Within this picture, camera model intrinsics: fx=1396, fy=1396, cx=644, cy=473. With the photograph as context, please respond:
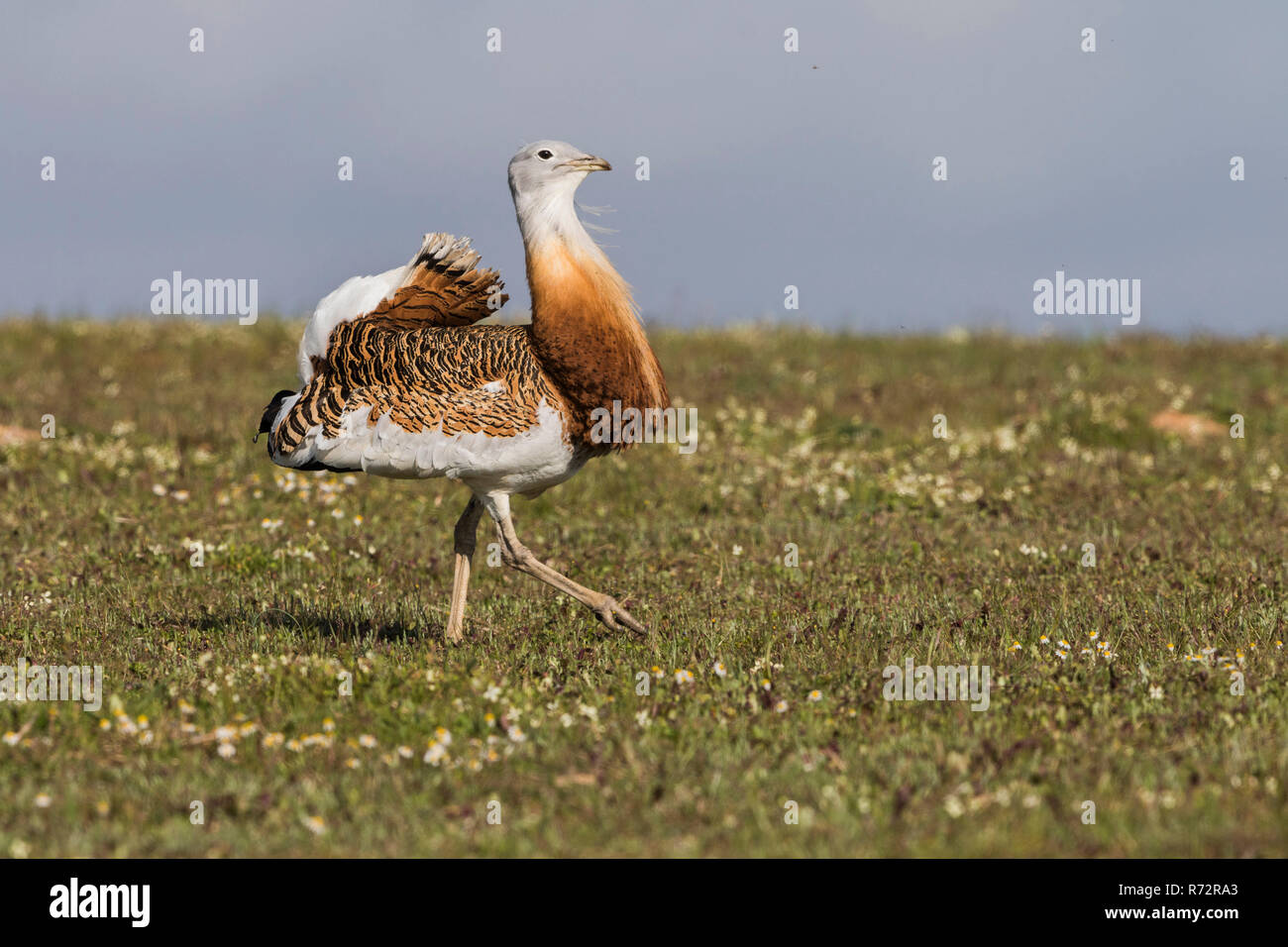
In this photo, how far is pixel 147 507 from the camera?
12.1m

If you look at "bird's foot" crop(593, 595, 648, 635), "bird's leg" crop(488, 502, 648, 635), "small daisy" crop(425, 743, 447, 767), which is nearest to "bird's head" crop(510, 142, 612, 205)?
"bird's leg" crop(488, 502, 648, 635)

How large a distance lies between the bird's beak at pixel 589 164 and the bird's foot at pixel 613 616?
2.43 m

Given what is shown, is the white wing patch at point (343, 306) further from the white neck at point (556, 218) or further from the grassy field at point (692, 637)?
the grassy field at point (692, 637)

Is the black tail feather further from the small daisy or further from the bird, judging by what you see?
the small daisy

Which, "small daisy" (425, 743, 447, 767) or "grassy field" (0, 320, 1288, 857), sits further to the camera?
"small daisy" (425, 743, 447, 767)

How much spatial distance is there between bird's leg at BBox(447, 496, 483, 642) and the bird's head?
1.87m

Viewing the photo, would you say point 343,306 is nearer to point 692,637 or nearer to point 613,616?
point 613,616

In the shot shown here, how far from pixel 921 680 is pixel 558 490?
248 inches

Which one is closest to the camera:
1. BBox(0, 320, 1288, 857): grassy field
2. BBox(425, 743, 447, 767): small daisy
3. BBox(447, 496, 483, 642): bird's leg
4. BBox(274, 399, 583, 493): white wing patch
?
BBox(0, 320, 1288, 857): grassy field

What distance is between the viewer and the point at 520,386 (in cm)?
760

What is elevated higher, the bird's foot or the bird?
the bird

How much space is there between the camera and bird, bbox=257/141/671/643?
→ 758 cm

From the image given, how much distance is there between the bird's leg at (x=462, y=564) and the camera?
836 centimetres
